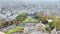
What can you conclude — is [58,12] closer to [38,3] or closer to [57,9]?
[57,9]

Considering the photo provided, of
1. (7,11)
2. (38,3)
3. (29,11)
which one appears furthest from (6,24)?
(38,3)

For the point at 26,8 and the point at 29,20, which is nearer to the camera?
the point at 29,20

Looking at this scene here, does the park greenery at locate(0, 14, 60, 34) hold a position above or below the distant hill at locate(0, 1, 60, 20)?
below

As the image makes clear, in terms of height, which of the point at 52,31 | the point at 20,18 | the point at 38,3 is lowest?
the point at 52,31

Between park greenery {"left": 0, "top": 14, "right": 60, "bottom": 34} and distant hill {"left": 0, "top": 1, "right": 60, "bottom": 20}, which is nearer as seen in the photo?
park greenery {"left": 0, "top": 14, "right": 60, "bottom": 34}

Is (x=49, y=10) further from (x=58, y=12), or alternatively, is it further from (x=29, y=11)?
(x=29, y=11)

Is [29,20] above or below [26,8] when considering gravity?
below

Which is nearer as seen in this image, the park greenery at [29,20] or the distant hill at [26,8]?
the park greenery at [29,20]

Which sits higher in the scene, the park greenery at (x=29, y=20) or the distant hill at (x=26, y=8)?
the distant hill at (x=26, y=8)

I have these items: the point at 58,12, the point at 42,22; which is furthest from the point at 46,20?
the point at 58,12

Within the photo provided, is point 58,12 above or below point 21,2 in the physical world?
below

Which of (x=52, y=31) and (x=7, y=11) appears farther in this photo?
(x=7, y=11)
